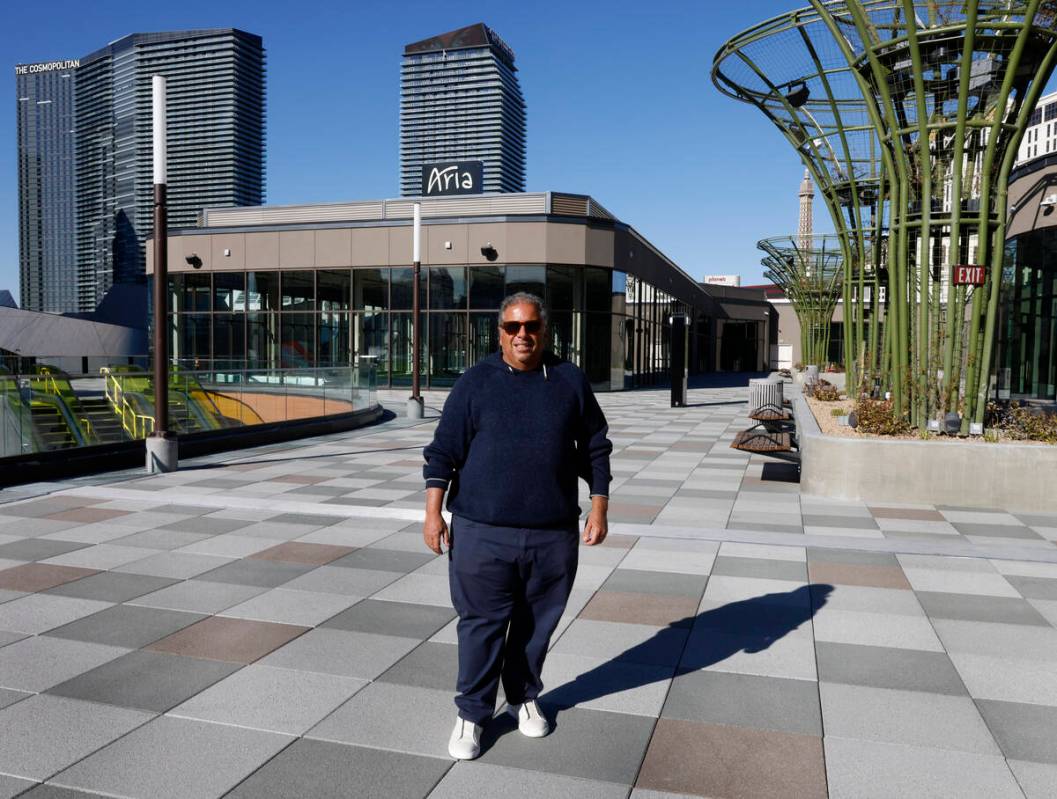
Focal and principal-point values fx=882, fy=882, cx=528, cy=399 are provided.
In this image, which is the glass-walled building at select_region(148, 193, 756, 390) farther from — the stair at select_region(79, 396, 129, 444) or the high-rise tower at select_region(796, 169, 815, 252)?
the high-rise tower at select_region(796, 169, 815, 252)

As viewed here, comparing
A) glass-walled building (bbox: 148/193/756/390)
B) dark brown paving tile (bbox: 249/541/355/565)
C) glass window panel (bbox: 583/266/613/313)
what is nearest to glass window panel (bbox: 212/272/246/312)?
glass-walled building (bbox: 148/193/756/390)

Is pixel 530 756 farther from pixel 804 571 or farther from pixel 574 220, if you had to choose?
pixel 574 220

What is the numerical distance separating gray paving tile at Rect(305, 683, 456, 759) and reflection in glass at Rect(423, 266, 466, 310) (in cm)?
3020

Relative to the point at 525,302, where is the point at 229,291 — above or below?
above

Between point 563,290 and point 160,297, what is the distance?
75.8 feet

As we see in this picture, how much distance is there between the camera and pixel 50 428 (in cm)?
1206

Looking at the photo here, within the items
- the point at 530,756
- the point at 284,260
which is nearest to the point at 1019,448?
the point at 530,756

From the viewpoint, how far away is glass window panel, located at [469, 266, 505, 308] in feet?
110

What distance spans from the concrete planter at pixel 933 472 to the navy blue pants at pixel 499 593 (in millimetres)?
7199

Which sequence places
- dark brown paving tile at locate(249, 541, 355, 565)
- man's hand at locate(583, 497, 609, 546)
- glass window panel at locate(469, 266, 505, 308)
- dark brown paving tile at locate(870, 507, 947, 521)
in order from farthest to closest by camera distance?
1. glass window panel at locate(469, 266, 505, 308)
2. dark brown paving tile at locate(870, 507, 947, 521)
3. dark brown paving tile at locate(249, 541, 355, 565)
4. man's hand at locate(583, 497, 609, 546)

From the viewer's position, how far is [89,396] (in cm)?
1417

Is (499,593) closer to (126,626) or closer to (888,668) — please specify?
(888,668)

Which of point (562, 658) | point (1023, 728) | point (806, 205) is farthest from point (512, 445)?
point (806, 205)

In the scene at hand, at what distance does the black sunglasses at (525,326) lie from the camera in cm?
359
